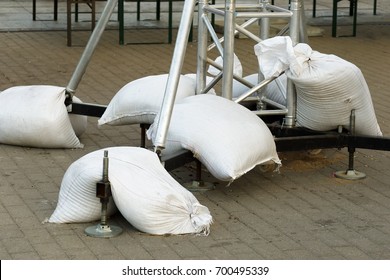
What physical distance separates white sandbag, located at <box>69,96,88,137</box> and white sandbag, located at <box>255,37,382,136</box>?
A: 1745mm

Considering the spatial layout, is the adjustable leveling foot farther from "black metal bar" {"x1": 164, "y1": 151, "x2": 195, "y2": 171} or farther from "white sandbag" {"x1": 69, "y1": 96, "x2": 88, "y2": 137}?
"white sandbag" {"x1": 69, "y1": 96, "x2": 88, "y2": 137}

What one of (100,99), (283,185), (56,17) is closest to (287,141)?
(283,185)

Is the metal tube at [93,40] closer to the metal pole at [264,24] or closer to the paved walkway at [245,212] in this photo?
the paved walkway at [245,212]

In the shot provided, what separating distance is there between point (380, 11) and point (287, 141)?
965cm

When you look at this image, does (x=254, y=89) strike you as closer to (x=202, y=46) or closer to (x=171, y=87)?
(x=202, y=46)

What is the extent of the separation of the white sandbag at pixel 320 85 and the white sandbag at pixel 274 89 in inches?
12.7

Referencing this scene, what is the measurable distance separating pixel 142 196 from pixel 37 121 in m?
2.26

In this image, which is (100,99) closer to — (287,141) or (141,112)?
(141,112)

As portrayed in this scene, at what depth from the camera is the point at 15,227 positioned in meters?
6.52

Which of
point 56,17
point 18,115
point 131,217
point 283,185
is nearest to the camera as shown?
point 131,217

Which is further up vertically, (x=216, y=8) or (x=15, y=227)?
(x=216, y=8)

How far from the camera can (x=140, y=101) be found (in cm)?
804

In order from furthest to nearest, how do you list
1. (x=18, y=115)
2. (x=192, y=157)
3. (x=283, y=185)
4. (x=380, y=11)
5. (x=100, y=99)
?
(x=380, y=11) < (x=100, y=99) < (x=18, y=115) < (x=283, y=185) < (x=192, y=157)

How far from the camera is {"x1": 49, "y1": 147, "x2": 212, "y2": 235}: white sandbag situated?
247 inches
